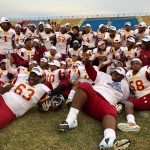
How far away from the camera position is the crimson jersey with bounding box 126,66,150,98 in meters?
8.28

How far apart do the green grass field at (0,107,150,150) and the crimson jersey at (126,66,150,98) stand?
0.56m

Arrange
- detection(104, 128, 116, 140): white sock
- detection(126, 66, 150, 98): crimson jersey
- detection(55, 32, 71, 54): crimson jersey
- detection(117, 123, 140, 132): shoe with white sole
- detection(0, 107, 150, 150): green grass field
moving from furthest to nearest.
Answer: detection(55, 32, 71, 54): crimson jersey
detection(126, 66, 150, 98): crimson jersey
detection(117, 123, 140, 132): shoe with white sole
detection(0, 107, 150, 150): green grass field
detection(104, 128, 116, 140): white sock

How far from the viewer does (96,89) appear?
7.86 metres

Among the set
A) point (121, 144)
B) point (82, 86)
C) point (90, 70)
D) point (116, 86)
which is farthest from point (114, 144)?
point (90, 70)

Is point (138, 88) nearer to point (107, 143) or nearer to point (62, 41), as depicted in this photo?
point (107, 143)

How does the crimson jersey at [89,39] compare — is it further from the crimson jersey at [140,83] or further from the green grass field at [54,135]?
the green grass field at [54,135]

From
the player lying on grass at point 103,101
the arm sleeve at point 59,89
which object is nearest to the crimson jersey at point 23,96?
the arm sleeve at point 59,89

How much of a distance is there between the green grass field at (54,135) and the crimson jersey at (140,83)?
0.56 metres

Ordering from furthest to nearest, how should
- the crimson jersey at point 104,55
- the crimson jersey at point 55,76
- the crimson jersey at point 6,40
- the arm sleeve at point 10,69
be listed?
1. the crimson jersey at point 6,40
2. the crimson jersey at point 104,55
3. the arm sleeve at point 10,69
4. the crimson jersey at point 55,76

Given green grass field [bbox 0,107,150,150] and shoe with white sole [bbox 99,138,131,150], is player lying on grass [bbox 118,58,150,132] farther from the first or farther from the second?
shoe with white sole [bbox 99,138,131,150]

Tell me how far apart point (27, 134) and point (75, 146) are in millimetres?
1003

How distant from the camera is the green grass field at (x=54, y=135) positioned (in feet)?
22.3

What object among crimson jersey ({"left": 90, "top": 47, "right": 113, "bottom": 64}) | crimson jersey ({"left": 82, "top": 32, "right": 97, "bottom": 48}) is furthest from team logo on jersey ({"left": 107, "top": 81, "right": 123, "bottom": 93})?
crimson jersey ({"left": 82, "top": 32, "right": 97, "bottom": 48})

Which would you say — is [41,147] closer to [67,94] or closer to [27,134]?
[27,134]
